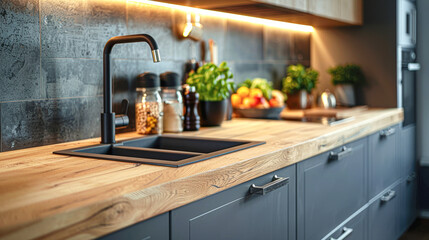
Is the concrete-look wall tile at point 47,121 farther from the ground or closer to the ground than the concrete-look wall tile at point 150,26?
closer to the ground

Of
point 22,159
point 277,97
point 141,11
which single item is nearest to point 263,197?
point 22,159

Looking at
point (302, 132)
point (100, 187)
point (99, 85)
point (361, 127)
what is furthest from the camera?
point (361, 127)

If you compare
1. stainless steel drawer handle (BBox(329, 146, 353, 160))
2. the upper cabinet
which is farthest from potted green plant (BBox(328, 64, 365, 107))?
stainless steel drawer handle (BBox(329, 146, 353, 160))

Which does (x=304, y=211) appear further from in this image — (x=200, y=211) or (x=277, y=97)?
(x=277, y=97)

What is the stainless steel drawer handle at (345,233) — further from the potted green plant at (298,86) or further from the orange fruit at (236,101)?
the potted green plant at (298,86)

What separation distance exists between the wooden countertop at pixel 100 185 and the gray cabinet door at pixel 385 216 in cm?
94

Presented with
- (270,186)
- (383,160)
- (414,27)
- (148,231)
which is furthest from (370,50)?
(148,231)

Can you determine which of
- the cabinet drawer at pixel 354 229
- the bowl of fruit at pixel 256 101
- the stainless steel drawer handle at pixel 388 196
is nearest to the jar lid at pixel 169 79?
the bowl of fruit at pixel 256 101

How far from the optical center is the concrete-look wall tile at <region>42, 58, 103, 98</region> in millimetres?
1702

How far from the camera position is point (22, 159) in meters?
1.41

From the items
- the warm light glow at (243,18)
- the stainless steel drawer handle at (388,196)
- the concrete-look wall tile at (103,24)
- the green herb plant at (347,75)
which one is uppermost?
the warm light glow at (243,18)

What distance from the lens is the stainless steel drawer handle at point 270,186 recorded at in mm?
1429

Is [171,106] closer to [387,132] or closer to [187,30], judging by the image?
[187,30]

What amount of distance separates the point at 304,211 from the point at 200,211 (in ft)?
2.20
